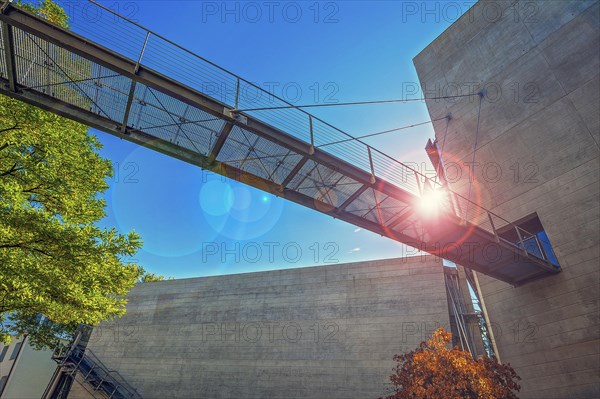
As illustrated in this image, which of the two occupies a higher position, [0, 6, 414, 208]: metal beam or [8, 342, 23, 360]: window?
[0, 6, 414, 208]: metal beam

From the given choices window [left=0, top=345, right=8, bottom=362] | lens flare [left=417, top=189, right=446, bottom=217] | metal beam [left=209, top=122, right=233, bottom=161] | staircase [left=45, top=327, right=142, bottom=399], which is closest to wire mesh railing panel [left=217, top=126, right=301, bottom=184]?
metal beam [left=209, top=122, right=233, bottom=161]

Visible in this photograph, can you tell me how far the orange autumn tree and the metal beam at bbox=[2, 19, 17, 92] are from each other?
12516mm

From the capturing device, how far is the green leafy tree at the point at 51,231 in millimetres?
7207

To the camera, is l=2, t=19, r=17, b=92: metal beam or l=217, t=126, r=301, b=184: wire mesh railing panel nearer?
l=2, t=19, r=17, b=92: metal beam

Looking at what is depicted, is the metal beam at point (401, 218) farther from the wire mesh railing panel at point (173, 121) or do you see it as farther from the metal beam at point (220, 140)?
the wire mesh railing panel at point (173, 121)

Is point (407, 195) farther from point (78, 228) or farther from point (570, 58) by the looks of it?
point (570, 58)

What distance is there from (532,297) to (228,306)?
1613cm

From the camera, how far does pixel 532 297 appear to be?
39.4 feet

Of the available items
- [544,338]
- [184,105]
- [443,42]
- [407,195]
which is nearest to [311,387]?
[544,338]

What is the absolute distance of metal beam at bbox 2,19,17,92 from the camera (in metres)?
5.82

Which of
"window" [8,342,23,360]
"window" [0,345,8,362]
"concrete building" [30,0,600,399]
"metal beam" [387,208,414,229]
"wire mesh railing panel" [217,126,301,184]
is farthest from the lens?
"window" [8,342,23,360]

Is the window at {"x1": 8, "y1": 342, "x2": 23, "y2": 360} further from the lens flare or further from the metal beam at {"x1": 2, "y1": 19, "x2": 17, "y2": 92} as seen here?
the lens flare

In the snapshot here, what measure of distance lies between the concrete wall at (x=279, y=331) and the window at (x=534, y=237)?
428cm

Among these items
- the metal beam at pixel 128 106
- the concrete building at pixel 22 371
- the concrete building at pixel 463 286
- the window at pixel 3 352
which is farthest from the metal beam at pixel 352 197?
the window at pixel 3 352
